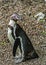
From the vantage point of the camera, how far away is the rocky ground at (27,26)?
1048cm

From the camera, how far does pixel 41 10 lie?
12.9 metres

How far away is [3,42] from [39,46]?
3.45 feet

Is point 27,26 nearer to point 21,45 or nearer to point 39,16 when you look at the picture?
point 39,16

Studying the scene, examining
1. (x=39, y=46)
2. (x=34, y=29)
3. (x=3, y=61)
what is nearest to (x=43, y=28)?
(x=34, y=29)

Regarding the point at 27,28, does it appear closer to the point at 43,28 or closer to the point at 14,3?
the point at 43,28

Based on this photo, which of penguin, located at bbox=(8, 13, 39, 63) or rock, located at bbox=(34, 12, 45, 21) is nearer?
penguin, located at bbox=(8, 13, 39, 63)

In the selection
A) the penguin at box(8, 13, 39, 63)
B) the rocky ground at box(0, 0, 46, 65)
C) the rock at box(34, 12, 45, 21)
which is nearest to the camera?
the penguin at box(8, 13, 39, 63)

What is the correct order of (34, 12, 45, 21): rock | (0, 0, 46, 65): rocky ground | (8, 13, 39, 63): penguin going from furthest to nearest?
1. (34, 12, 45, 21): rock
2. (0, 0, 46, 65): rocky ground
3. (8, 13, 39, 63): penguin

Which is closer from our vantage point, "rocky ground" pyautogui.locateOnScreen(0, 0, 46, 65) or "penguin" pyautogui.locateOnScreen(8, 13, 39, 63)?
"penguin" pyautogui.locateOnScreen(8, 13, 39, 63)

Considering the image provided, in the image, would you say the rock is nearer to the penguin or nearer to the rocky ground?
the rocky ground

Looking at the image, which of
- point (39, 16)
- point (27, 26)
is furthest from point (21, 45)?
point (39, 16)

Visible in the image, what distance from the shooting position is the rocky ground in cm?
1048

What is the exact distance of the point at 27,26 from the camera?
12016mm

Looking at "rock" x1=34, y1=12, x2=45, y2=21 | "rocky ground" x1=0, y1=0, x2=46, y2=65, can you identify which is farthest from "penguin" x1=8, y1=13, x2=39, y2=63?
"rock" x1=34, y1=12, x2=45, y2=21
